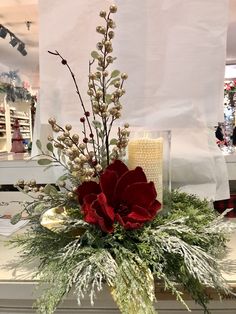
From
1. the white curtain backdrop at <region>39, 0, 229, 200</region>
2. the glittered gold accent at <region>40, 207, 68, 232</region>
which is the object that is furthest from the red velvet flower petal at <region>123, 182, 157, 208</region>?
the white curtain backdrop at <region>39, 0, 229, 200</region>

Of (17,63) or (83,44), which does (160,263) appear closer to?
(83,44)

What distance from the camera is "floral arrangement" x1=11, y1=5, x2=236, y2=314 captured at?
54cm

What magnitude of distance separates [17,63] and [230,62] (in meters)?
3.79

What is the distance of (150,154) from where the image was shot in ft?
2.34

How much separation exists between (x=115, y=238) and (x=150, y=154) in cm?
20

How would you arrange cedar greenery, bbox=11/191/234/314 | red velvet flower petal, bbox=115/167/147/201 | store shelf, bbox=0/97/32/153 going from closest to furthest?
cedar greenery, bbox=11/191/234/314 → red velvet flower petal, bbox=115/167/147/201 → store shelf, bbox=0/97/32/153

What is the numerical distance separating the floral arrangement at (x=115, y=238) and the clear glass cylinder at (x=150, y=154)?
25 mm

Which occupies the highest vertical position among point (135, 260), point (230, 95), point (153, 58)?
point (230, 95)

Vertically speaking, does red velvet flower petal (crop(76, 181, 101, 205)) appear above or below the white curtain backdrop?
below

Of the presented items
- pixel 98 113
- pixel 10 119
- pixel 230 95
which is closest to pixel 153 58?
pixel 98 113

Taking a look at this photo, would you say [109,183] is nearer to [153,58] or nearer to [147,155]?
[147,155]

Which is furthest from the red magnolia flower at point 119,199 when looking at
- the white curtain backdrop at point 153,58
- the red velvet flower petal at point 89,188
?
the white curtain backdrop at point 153,58

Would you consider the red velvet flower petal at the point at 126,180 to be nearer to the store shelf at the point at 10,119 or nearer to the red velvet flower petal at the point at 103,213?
the red velvet flower petal at the point at 103,213

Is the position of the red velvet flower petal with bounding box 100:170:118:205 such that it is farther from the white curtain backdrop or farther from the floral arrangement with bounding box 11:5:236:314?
the white curtain backdrop
